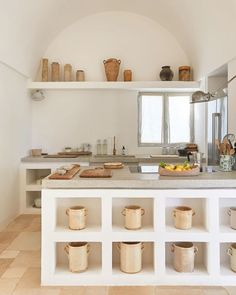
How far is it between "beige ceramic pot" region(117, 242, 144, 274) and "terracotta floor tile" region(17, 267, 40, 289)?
0.72 m

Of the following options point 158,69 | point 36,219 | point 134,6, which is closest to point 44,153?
point 36,219

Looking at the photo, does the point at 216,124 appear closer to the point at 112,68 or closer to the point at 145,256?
the point at 112,68

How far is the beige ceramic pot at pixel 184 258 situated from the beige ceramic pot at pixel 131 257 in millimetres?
297

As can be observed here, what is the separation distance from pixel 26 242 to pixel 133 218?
5.53 ft

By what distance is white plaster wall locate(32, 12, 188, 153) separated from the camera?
5.59 m

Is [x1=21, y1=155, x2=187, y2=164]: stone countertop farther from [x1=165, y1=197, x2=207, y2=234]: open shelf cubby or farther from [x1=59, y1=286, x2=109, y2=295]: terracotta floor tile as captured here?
[x1=59, y1=286, x2=109, y2=295]: terracotta floor tile

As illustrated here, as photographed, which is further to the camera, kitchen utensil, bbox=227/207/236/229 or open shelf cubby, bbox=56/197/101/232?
open shelf cubby, bbox=56/197/101/232

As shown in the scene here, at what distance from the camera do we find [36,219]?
4.85 meters

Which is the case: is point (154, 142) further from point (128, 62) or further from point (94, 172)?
point (94, 172)

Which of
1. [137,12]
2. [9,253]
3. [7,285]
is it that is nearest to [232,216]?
[7,285]

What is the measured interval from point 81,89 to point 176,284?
12.2 feet

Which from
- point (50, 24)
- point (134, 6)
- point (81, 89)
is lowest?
point (81, 89)

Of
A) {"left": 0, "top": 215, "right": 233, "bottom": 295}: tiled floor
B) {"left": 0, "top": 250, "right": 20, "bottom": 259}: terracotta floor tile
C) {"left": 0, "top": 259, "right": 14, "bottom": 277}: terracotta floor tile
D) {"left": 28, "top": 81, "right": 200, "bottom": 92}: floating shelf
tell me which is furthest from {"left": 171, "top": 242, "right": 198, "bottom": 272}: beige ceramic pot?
{"left": 28, "top": 81, "right": 200, "bottom": 92}: floating shelf

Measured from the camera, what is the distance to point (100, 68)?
18.5 feet
